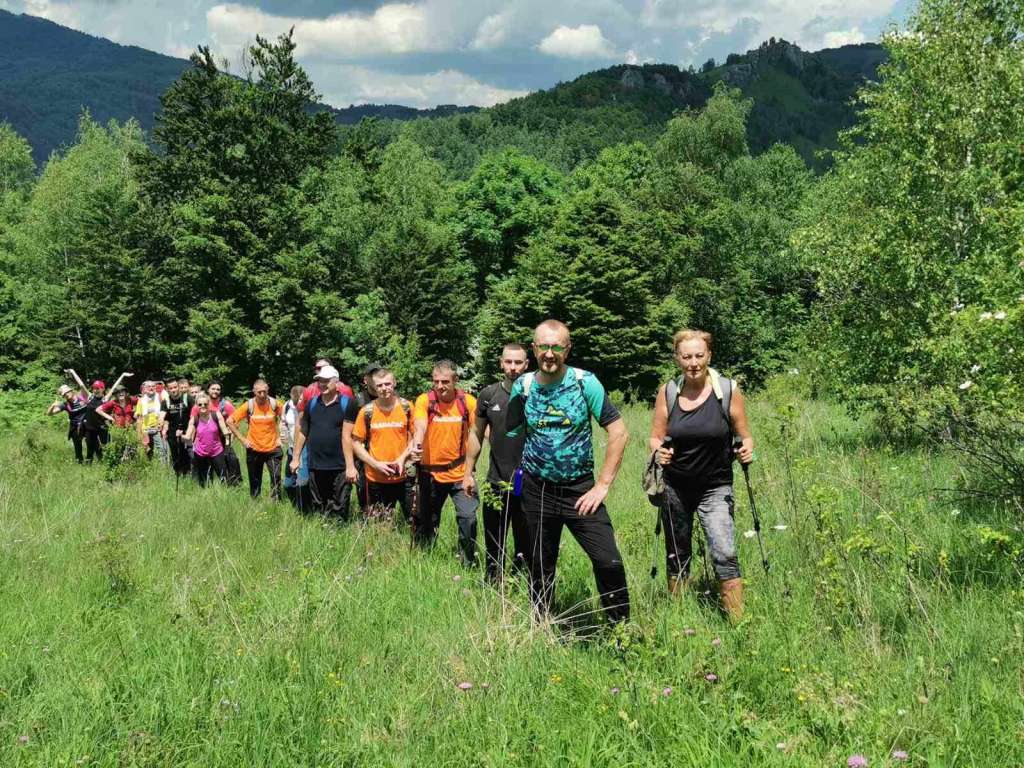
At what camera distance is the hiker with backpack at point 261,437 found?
943 cm

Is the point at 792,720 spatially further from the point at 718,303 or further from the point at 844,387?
the point at 718,303

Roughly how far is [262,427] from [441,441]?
13.3ft

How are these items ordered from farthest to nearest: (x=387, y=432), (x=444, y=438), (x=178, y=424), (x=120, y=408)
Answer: (x=120, y=408), (x=178, y=424), (x=387, y=432), (x=444, y=438)

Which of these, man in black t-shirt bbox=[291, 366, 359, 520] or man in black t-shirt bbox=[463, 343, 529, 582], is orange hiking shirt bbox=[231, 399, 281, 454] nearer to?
man in black t-shirt bbox=[291, 366, 359, 520]

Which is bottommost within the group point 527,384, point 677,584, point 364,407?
point 677,584

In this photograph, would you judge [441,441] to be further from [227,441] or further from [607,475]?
[227,441]

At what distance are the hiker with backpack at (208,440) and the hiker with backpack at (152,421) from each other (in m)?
2.38

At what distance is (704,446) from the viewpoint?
4582 mm

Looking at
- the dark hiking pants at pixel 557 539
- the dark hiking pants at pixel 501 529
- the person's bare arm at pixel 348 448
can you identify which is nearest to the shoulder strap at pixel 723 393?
the dark hiking pants at pixel 557 539

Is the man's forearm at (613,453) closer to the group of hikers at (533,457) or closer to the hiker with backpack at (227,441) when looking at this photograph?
the group of hikers at (533,457)

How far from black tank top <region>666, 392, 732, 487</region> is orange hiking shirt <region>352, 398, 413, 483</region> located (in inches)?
121

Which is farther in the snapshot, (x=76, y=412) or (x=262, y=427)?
(x=76, y=412)

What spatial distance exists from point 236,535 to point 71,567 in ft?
4.90

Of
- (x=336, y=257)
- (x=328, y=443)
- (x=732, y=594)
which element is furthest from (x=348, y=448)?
(x=336, y=257)
